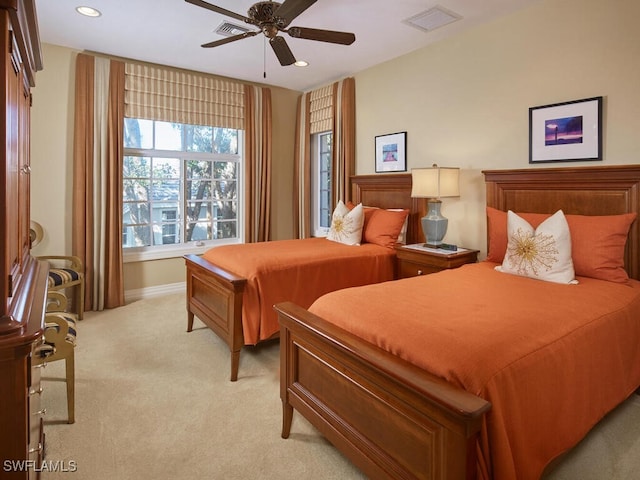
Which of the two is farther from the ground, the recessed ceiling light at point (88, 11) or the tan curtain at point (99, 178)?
the recessed ceiling light at point (88, 11)

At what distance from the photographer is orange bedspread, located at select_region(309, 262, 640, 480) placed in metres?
1.33

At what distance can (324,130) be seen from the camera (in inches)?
203

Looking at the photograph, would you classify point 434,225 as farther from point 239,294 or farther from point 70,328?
point 70,328

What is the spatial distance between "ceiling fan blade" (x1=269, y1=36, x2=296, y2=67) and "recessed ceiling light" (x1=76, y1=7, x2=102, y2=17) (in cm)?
151

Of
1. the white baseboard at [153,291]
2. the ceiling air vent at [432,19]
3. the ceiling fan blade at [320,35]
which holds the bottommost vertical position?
the white baseboard at [153,291]

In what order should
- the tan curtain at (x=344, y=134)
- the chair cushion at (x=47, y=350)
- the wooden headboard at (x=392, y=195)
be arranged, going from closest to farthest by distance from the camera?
the chair cushion at (x=47, y=350) < the wooden headboard at (x=392, y=195) < the tan curtain at (x=344, y=134)

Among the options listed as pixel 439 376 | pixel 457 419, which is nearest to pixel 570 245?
pixel 439 376

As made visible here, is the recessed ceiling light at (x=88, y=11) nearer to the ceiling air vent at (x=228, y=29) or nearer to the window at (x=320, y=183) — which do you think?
the ceiling air vent at (x=228, y=29)

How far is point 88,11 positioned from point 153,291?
112 inches

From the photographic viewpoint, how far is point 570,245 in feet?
8.06

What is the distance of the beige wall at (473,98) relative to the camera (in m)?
2.71

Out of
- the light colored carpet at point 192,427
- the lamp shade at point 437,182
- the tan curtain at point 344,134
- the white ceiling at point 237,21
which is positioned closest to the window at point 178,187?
the white ceiling at point 237,21

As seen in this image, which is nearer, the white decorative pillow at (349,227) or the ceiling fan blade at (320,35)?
the ceiling fan blade at (320,35)

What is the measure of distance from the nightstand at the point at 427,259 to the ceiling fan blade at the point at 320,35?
1708 millimetres
